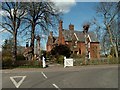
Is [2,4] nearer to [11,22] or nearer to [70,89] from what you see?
[11,22]

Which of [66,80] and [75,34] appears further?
[75,34]

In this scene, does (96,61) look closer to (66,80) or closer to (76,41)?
(76,41)

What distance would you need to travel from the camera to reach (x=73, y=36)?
78000 millimetres

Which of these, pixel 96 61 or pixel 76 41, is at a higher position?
pixel 76 41

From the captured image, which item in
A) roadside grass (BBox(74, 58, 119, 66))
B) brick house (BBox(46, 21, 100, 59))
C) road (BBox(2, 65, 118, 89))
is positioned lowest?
road (BBox(2, 65, 118, 89))

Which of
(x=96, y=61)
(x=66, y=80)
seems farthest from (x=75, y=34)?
(x=66, y=80)

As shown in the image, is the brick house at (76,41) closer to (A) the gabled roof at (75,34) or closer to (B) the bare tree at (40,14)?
(A) the gabled roof at (75,34)

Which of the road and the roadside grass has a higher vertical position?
the roadside grass

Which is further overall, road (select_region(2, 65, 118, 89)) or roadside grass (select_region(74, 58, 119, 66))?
roadside grass (select_region(74, 58, 119, 66))

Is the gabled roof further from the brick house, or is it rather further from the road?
the road

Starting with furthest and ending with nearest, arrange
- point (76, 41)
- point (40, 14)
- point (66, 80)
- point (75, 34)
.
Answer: point (75, 34) < point (76, 41) < point (40, 14) < point (66, 80)

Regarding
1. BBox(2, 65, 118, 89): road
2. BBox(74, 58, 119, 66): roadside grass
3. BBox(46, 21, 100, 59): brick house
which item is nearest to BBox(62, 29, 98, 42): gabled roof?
BBox(46, 21, 100, 59): brick house

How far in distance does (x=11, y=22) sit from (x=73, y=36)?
3654 centimetres

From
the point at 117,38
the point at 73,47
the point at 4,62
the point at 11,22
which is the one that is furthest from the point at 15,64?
the point at 73,47
